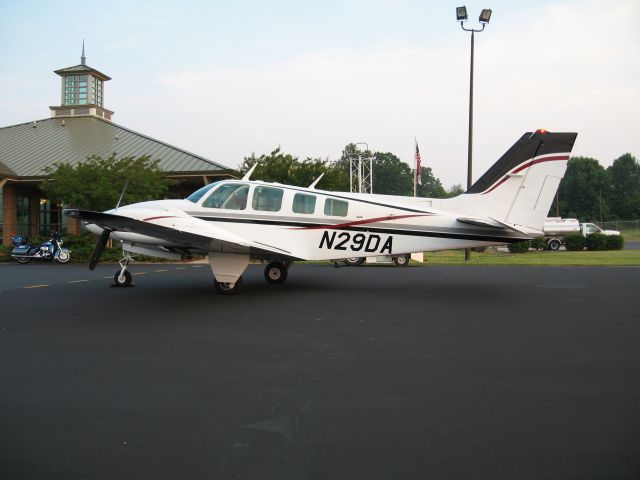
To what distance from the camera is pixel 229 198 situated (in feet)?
37.7

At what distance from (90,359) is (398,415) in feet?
11.4

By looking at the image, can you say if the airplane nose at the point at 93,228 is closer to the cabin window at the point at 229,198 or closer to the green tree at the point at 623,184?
the cabin window at the point at 229,198

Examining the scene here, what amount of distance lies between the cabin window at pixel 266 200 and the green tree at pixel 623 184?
10263 cm

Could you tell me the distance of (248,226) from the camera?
11414 mm

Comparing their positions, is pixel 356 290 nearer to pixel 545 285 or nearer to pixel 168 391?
pixel 545 285

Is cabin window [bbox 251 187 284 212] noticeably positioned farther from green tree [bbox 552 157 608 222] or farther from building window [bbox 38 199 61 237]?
green tree [bbox 552 157 608 222]

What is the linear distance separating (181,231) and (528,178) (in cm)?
736

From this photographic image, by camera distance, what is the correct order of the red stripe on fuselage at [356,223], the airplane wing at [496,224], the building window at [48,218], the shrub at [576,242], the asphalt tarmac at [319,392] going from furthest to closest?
the shrub at [576,242]
the building window at [48,218]
the red stripe on fuselage at [356,223]
the airplane wing at [496,224]
the asphalt tarmac at [319,392]

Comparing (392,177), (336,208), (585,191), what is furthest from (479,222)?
(392,177)

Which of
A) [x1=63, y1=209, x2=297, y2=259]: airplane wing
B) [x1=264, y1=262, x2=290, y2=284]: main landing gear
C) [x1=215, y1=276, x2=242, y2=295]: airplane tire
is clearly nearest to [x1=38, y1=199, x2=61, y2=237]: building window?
[x1=264, y1=262, x2=290, y2=284]: main landing gear

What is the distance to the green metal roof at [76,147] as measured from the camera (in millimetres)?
28188

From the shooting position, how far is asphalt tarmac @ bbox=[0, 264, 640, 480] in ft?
9.98

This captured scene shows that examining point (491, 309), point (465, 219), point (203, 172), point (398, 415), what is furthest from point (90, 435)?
point (203, 172)

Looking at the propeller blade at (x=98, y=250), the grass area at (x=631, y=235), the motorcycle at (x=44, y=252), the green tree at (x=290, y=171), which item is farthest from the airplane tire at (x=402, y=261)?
the grass area at (x=631, y=235)
